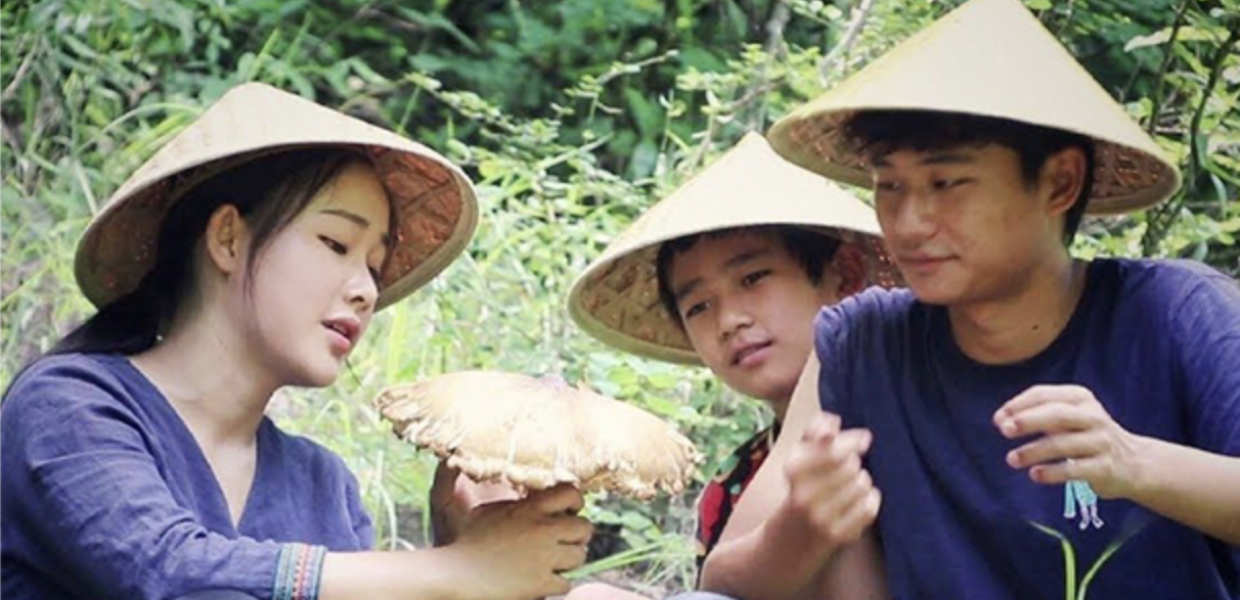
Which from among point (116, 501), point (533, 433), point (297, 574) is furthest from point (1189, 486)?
point (116, 501)

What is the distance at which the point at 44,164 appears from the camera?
4.67 m

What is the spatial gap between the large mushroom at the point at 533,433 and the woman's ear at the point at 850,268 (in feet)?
2.48

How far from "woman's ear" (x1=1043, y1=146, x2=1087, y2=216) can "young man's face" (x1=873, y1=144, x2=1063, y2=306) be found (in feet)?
0.14

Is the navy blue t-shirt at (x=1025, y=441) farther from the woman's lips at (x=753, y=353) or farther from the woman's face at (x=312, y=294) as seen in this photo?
the woman's face at (x=312, y=294)

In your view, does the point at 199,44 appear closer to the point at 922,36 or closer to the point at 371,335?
the point at 371,335

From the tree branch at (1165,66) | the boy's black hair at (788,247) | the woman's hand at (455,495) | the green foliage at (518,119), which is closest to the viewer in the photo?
the woman's hand at (455,495)

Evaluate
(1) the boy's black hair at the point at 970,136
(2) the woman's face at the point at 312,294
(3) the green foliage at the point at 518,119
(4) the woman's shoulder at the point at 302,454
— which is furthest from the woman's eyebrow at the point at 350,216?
(3) the green foliage at the point at 518,119

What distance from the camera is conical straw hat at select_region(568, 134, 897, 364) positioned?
2.94m

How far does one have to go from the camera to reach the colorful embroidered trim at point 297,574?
7.50 feet

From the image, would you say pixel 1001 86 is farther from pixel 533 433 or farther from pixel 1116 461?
pixel 533 433

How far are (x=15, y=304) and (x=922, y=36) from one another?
2637 mm

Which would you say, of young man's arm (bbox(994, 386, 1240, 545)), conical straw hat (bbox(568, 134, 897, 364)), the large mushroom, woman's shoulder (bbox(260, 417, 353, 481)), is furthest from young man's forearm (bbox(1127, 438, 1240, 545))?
woman's shoulder (bbox(260, 417, 353, 481))

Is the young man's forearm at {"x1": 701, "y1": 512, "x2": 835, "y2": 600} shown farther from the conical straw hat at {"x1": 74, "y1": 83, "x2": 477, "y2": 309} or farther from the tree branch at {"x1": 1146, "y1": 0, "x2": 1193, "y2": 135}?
the tree branch at {"x1": 1146, "y1": 0, "x2": 1193, "y2": 135}

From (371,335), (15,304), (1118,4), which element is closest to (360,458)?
(371,335)
